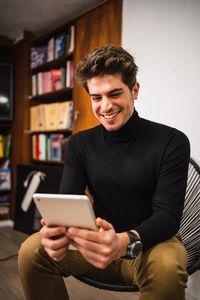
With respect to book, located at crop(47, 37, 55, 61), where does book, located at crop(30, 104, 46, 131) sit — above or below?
below

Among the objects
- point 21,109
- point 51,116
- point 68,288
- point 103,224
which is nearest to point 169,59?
point 103,224

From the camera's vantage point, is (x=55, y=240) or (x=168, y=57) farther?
(x=168, y=57)

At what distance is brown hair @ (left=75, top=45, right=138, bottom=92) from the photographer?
45.9 inches

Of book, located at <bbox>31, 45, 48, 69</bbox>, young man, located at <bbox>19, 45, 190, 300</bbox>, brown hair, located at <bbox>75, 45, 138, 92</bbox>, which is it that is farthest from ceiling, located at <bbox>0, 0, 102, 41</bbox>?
young man, located at <bbox>19, 45, 190, 300</bbox>

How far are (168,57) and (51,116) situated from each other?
157cm

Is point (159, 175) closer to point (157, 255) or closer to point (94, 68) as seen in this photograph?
point (157, 255)

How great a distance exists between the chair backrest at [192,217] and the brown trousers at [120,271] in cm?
A: 36

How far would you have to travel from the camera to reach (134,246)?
89cm

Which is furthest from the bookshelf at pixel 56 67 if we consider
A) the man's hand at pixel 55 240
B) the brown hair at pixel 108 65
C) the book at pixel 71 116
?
the man's hand at pixel 55 240

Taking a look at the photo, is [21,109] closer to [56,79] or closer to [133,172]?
[56,79]

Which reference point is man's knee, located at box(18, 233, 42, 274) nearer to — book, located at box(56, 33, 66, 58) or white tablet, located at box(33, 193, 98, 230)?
white tablet, located at box(33, 193, 98, 230)

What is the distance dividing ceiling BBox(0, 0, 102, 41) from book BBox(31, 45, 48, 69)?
10.1 inches

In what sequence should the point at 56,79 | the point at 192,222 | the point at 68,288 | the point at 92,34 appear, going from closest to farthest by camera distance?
the point at 192,222 → the point at 68,288 → the point at 92,34 → the point at 56,79

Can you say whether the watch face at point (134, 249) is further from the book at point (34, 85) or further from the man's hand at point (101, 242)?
the book at point (34, 85)
